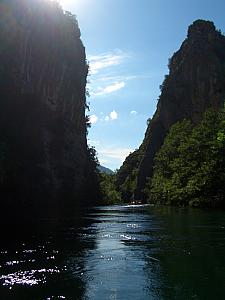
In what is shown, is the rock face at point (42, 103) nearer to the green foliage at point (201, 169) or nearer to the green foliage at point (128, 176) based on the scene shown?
the green foliage at point (201, 169)

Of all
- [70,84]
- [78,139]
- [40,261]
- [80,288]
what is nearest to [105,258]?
[40,261]

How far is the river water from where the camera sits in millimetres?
12562

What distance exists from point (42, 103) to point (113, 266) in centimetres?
8200

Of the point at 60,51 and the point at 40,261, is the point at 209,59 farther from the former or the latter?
the point at 40,261

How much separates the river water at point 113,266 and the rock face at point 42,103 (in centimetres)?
2422

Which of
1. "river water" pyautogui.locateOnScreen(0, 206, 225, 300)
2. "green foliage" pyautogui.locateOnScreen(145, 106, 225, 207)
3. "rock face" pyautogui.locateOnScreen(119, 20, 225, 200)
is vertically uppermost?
"rock face" pyautogui.locateOnScreen(119, 20, 225, 200)

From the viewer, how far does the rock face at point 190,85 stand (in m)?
120

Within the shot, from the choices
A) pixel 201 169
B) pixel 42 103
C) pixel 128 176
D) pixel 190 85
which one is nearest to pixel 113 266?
pixel 201 169

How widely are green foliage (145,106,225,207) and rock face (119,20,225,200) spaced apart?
36906 millimetres

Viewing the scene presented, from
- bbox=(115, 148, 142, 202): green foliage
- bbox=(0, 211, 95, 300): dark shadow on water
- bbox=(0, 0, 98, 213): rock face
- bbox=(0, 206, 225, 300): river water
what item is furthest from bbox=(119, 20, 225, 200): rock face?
bbox=(0, 211, 95, 300): dark shadow on water

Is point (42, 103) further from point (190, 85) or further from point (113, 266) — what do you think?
point (113, 266)

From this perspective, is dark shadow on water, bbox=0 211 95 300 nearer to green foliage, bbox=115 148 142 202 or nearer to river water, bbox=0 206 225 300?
river water, bbox=0 206 225 300

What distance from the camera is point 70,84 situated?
371 ft

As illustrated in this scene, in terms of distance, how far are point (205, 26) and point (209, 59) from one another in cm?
1122
